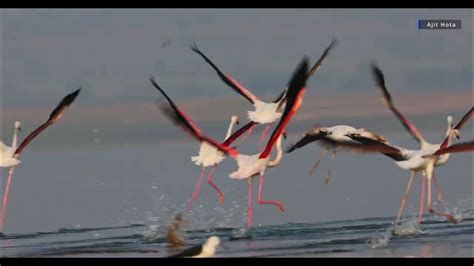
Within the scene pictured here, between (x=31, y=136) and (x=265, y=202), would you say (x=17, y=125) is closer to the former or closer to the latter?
(x=31, y=136)

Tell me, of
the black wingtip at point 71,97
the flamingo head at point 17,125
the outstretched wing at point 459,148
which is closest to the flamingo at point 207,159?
the black wingtip at point 71,97

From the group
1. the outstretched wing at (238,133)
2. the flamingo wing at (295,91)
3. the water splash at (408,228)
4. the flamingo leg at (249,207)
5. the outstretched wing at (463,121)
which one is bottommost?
the water splash at (408,228)

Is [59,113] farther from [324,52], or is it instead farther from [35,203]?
[324,52]

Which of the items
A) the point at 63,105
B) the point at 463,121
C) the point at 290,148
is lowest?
the point at 290,148

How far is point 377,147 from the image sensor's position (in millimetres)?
21734

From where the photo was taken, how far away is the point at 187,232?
23.1 m

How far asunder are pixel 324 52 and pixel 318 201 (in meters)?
3.02

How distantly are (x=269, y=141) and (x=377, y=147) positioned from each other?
1796 mm

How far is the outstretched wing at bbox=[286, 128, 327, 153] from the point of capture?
23.8m

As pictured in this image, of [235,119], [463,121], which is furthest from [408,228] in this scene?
[235,119]

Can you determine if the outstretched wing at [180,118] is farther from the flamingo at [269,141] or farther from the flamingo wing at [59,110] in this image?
the flamingo wing at [59,110]

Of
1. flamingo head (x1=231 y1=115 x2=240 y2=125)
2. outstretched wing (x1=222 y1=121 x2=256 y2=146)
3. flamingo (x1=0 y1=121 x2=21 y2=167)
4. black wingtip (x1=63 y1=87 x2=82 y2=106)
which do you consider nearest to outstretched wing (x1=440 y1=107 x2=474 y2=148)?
outstretched wing (x1=222 y1=121 x2=256 y2=146)

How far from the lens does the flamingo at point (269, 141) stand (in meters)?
19.6
